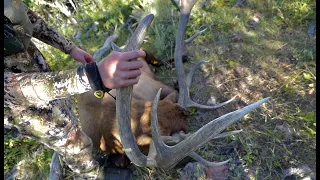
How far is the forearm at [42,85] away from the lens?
1935 millimetres

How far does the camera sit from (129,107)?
2.23 meters

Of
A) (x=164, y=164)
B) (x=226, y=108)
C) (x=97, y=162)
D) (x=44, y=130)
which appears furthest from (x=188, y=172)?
(x=44, y=130)

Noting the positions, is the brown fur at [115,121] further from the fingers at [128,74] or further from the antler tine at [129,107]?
the fingers at [128,74]

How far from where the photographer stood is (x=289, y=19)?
483cm

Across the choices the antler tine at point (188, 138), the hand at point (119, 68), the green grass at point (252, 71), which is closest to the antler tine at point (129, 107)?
the antler tine at point (188, 138)

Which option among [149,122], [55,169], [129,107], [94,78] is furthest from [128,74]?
[55,169]

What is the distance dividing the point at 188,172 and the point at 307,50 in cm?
239

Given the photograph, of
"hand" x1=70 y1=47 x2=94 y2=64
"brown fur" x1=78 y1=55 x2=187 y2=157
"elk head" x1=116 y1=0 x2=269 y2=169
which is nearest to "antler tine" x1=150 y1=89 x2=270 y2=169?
"elk head" x1=116 y1=0 x2=269 y2=169

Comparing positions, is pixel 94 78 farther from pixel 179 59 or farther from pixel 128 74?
pixel 179 59

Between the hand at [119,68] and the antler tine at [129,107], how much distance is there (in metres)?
0.24

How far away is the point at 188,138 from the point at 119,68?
100 centimetres

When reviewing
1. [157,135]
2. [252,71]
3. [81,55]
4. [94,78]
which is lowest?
[252,71]

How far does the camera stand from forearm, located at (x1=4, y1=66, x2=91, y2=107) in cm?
193

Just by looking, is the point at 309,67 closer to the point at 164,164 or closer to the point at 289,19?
the point at 289,19
